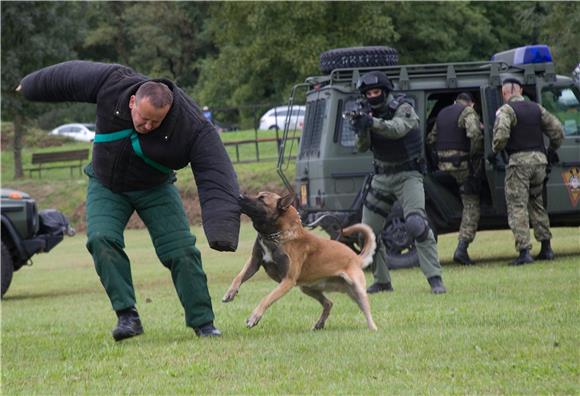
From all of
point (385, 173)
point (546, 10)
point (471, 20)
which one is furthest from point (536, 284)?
point (471, 20)

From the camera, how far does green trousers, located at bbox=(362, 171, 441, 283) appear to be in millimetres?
10992

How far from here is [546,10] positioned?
33188 millimetres

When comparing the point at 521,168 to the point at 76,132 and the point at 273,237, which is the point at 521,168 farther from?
the point at 76,132

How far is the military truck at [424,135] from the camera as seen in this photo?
14.9m

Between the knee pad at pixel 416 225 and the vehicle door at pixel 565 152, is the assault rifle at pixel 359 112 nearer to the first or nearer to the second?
the knee pad at pixel 416 225

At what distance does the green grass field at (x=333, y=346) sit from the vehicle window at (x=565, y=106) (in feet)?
8.67

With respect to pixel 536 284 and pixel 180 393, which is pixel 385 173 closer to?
pixel 536 284

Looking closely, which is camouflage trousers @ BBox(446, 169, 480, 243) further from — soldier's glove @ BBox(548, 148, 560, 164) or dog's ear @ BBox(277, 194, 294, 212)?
dog's ear @ BBox(277, 194, 294, 212)

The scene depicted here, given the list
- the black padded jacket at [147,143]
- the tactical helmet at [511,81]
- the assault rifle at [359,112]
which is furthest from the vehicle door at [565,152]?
the black padded jacket at [147,143]

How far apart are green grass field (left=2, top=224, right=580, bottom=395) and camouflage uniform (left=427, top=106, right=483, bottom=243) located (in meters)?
1.49

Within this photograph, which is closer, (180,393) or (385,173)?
(180,393)

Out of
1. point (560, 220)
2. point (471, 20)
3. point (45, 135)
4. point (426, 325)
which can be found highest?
point (426, 325)

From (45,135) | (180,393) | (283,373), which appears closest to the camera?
(180,393)

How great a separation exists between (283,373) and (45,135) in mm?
47260
